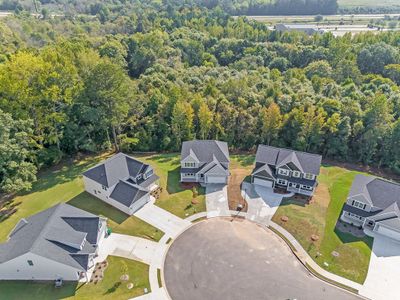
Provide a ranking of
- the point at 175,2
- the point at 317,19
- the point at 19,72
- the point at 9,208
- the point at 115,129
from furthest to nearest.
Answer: the point at 175,2
the point at 317,19
the point at 115,129
the point at 19,72
the point at 9,208

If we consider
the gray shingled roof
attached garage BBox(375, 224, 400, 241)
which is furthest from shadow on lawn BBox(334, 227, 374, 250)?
the gray shingled roof

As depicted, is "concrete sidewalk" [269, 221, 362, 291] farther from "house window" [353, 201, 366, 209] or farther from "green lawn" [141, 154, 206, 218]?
"green lawn" [141, 154, 206, 218]

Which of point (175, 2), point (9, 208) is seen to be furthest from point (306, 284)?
point (175, 2)

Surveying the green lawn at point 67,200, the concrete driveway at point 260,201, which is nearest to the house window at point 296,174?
the concrete driveway at point 260,201

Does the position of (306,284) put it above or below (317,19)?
below

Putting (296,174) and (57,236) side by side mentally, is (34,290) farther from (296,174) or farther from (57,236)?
(296,174)

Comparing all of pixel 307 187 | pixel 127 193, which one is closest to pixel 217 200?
pixel 127 193

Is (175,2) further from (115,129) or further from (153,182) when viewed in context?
(153,182)
